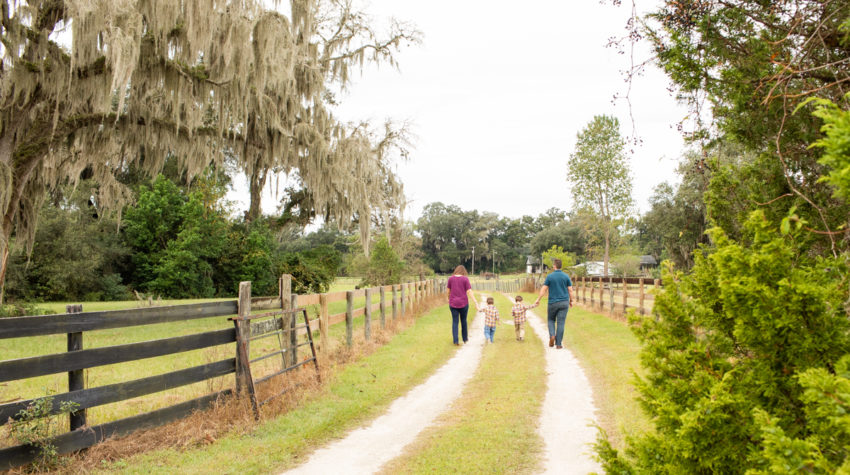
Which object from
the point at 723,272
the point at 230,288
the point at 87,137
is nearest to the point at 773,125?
the point at 723,272

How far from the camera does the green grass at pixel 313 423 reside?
460cm

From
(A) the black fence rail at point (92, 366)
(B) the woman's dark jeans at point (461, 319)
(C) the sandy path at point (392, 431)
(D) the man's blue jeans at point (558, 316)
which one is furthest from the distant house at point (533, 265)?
(A) the black fence rail at point (92, 366)

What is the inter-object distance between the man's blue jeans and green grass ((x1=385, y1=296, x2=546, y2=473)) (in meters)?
2.04

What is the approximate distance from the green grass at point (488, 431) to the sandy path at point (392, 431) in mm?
156

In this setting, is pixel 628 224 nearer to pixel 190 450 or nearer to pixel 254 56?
pixel 254 56

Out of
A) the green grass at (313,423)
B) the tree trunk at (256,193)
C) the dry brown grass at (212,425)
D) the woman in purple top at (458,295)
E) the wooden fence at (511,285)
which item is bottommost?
the wooden fence at (511,285)

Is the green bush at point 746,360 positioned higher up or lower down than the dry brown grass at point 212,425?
higher up

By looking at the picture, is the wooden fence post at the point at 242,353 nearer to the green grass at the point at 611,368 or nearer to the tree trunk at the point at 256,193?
the green grass at the point at 611,368

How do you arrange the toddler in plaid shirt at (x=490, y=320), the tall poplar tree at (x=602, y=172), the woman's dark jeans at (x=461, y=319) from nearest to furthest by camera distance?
the woman's dark jeans at (x=461, y=319), the toddler in plaid shirt at (x=490, y=320), the tall poplar tree at (x=602, y=172)

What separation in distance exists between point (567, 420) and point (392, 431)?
191cm

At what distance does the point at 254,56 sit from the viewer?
12602 millimetres

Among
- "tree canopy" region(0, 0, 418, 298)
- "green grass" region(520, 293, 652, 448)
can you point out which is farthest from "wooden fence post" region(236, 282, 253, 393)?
"tree canopy" region(0, 0, 418, 298)

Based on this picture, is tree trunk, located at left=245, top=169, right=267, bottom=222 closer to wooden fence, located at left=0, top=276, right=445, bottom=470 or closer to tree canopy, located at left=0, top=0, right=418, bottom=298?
tree canopy, located at left=0, top=0, right=418, bottom=298

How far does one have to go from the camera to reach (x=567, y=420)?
6000 mm
